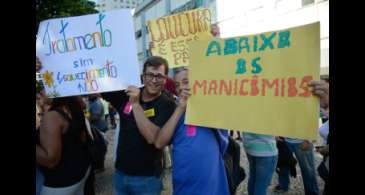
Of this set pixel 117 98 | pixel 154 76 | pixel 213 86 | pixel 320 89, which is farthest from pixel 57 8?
pixel 320 89

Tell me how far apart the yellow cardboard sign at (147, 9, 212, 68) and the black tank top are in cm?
125

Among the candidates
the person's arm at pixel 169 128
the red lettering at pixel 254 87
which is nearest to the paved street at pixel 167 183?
the person's arm at pixel 169 128

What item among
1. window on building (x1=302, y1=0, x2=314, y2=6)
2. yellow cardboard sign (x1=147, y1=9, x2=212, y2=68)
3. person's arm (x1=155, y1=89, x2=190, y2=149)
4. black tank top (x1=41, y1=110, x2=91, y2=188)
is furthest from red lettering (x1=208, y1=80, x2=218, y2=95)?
window on building (x1=302, y1=0, x2=314, y2=6)

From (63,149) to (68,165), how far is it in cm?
12

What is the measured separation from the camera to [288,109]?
156 centimetres

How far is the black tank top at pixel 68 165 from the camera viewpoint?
203 centimetres

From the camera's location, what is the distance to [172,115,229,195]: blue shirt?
186cm

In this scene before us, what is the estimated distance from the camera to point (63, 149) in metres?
2.04

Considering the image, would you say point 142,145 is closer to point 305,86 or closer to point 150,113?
point 150,113

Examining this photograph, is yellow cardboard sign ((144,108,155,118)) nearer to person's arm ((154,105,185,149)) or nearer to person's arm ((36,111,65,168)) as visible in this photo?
person's arm ((154,105,185,149))
